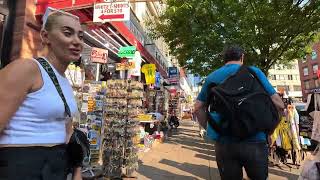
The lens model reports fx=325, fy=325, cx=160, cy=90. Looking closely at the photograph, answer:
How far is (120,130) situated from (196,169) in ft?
7.70

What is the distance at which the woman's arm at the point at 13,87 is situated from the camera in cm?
141

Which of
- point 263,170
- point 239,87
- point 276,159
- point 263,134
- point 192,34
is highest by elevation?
point 192,34

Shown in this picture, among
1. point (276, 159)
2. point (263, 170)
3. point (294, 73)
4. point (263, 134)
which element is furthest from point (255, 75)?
point (294, 73)

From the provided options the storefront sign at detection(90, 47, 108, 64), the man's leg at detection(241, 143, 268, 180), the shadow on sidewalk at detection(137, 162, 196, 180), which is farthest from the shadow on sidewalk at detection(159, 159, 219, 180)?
the man's leg at detection(241, 143, 268, 180)

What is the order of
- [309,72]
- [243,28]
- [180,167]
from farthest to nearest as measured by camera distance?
[309,72], [243,28], [180,167]

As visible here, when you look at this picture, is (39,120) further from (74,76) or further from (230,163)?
(74,76)

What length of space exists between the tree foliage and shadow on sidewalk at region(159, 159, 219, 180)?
4340 millimetres

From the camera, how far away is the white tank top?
148 centimetres

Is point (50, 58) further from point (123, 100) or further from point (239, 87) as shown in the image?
point (123, 100)

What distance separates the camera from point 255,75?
3059 mm

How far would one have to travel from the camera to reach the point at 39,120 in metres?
1.54

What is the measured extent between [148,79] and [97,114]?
709 cm

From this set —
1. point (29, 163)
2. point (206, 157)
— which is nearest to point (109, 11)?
point (206, 157)

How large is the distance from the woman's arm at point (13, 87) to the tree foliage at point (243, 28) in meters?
9.82
